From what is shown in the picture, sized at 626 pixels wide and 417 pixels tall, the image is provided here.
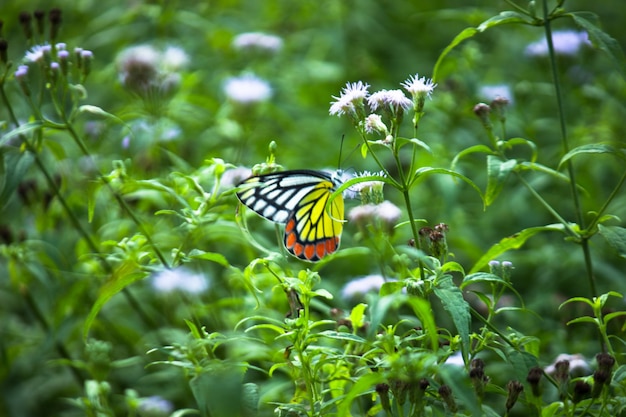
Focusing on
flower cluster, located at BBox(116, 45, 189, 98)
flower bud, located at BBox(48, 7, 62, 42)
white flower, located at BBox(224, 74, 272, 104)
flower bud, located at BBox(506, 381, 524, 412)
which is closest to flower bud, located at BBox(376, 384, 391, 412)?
flower bud, located at BBox(506, 381, 524, 412)

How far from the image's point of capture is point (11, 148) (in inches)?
87.4

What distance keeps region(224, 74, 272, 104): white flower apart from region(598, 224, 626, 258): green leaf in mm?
1878

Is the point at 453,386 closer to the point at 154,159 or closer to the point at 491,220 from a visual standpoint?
the point at 154,159

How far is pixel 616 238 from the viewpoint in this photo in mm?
1776

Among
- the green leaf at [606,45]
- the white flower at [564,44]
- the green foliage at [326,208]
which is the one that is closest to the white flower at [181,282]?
the green foliage at [326,208]

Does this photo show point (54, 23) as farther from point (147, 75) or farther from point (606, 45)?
point (606, 45)

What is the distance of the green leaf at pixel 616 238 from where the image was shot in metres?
1.75

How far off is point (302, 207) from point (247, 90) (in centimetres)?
132

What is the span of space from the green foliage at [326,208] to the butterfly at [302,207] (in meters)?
0.06

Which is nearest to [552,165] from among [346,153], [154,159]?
[346,153]

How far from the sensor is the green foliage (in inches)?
64.8

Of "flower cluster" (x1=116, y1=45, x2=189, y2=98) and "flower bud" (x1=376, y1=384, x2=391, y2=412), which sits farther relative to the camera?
"flower cluster" (x1=116, y1=45, x2=189, y2=98)

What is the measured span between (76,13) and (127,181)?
3.08 metres

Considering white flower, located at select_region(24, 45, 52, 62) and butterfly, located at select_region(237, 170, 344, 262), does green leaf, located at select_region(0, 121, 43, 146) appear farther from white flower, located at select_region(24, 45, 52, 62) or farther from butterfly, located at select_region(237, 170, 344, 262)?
butterfly, located at select_region(237, 170, 344, 262)
